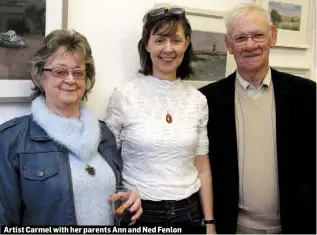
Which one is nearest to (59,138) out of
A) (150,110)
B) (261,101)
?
(150,110)

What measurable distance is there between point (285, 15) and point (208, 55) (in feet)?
1.93

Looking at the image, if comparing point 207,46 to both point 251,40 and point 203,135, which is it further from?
point 203,135

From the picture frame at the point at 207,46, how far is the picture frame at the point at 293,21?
37cm

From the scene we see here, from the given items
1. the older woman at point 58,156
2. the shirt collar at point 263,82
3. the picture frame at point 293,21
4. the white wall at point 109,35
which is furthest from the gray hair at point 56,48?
the picture frame at point 293,21

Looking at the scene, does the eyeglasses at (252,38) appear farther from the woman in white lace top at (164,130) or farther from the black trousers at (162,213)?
the black trousers at (162,213)

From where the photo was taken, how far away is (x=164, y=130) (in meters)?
1.46

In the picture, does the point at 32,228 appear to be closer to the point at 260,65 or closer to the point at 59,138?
the point at 59,138

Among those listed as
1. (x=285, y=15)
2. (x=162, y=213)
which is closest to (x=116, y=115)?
(x=162, y=213)

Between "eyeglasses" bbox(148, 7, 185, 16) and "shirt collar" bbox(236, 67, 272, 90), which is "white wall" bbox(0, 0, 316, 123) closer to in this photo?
"eyeglasses" bbox(148, 7, 185, 16)

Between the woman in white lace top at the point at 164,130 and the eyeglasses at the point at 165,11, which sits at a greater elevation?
the eyeglasses at the point at 165,11

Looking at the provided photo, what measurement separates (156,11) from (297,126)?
738 millimetres

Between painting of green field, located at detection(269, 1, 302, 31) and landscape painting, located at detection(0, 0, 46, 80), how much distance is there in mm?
1260

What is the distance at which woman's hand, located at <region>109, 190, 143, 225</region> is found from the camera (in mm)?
1308

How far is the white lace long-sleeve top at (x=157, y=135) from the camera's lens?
144 centimetres
